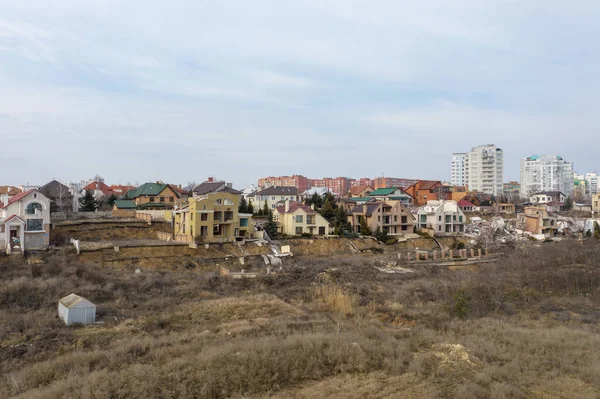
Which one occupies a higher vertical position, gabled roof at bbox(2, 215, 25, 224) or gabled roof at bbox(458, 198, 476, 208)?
gabled roof at bbox(458, 198, 476, 208)

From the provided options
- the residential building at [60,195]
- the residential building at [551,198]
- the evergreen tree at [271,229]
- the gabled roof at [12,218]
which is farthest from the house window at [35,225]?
the residential building at [551,198]

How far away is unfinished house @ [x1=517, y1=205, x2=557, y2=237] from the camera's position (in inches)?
1989

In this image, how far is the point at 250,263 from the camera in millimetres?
32938

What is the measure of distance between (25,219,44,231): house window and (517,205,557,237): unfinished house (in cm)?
5159

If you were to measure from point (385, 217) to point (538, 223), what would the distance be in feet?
64.5

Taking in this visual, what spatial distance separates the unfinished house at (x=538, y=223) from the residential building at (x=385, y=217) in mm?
15715

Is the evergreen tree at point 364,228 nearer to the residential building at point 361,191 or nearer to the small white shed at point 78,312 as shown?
the residential building at point 361,191

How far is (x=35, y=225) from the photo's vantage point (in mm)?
31359

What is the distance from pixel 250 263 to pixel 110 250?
34.9 ft

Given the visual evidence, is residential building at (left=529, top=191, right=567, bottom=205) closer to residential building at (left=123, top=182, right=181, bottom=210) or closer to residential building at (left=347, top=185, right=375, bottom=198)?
residential building at (left=347, top=185, right=375, bottom=198)

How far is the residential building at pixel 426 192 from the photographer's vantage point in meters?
68.8

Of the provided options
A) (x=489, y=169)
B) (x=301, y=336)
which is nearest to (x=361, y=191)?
(x=489, y=169)

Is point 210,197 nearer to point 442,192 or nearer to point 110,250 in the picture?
point 110,250

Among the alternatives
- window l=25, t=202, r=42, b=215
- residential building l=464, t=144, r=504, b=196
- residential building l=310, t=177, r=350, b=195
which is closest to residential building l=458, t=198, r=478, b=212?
residential building l=464, t=144, r=504, b=196
